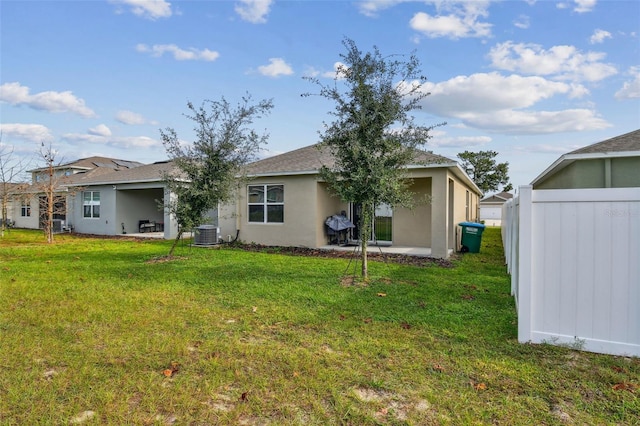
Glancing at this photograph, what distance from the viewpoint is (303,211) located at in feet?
43.0

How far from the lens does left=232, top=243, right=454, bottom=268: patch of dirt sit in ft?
32.6

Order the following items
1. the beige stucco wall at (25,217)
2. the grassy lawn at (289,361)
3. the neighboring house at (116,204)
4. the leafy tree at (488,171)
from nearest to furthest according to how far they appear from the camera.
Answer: the grassy lawn at (289,361) → the neighboring house at (116,204) → the beige stucco wall at (25,217) → the leafy tree at (488,171)

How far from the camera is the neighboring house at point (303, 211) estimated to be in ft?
42.4

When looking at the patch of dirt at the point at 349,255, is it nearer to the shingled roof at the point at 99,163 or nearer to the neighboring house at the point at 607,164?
the neighboring house at the point at 607,164

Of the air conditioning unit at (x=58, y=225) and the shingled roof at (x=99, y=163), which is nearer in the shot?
the air conditioning unit at (x=58, y=225)

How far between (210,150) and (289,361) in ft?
24.6

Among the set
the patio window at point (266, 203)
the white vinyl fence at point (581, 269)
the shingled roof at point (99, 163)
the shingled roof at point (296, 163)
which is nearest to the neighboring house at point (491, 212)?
the shingled roof at point (296, 163)

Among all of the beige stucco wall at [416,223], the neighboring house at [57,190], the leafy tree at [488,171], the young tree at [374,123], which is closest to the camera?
the young tree at [374,123]

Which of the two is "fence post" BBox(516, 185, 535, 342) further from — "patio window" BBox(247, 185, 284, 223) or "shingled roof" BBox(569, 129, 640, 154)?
"patio window" BBox(247, 185, 284, 223)

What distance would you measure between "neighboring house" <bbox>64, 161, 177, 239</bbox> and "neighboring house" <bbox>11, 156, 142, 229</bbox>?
0.63 metres

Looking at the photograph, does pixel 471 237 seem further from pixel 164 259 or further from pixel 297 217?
pixel 164 259

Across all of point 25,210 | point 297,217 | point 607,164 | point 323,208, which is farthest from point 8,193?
point 607,164

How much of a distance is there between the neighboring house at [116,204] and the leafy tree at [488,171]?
42.7 meters

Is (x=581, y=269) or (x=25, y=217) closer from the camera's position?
(x=581, y=269)
